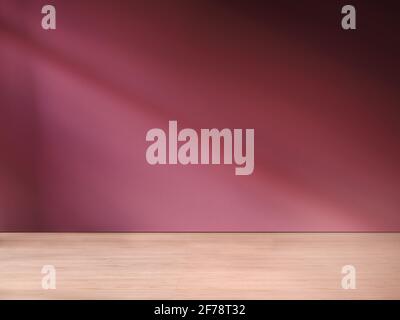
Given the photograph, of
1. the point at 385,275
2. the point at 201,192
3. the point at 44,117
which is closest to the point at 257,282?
the point at 385,275

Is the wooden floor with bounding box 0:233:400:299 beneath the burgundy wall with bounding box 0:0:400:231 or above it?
beneath

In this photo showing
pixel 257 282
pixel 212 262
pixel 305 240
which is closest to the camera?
pixel 257 282

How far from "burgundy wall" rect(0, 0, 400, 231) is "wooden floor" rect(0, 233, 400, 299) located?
0.64ft

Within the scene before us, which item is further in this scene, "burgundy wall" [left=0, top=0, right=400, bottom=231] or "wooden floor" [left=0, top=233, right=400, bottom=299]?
"burgundy wall" [left=0, top=0, right=400, bottom=231]

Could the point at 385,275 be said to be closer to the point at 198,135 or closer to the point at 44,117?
the point at 198,135

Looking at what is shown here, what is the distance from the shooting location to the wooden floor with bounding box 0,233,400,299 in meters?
2.28

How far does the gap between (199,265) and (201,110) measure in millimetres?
1126

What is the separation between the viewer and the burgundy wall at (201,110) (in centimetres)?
Answer: 322

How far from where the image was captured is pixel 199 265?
266 centimetres

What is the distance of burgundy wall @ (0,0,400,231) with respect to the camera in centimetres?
322

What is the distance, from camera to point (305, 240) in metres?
3.14

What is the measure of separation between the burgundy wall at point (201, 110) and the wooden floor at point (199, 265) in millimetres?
196

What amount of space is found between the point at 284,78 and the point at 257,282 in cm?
149
